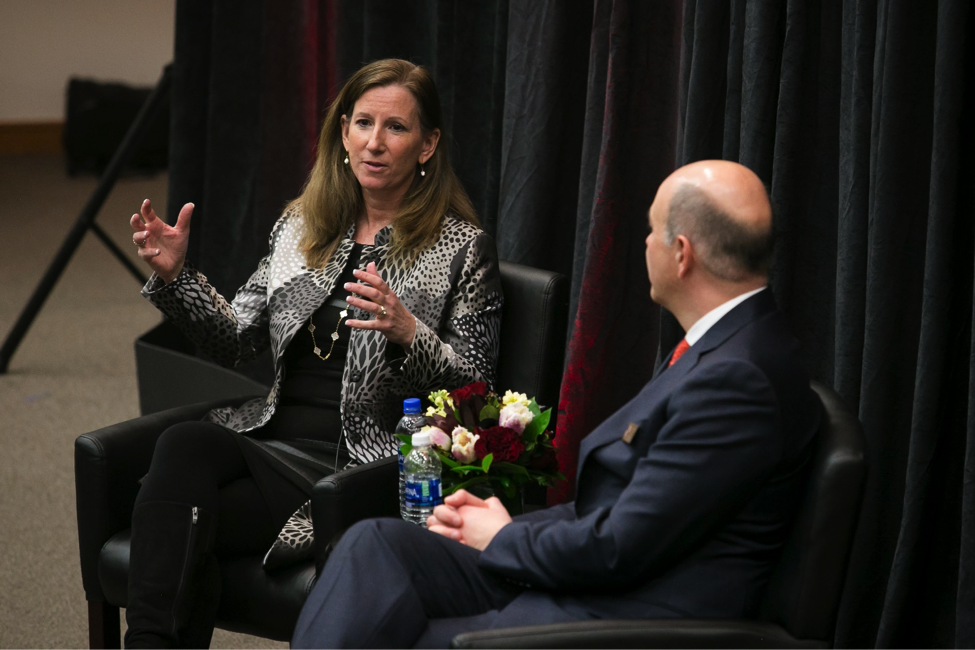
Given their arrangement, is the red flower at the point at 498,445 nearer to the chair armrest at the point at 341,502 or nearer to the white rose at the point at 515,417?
the white rose at the point at 515,417

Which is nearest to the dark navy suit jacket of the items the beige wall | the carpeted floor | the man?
the man

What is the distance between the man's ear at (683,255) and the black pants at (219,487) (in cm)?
99

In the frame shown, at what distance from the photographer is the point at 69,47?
365 inches

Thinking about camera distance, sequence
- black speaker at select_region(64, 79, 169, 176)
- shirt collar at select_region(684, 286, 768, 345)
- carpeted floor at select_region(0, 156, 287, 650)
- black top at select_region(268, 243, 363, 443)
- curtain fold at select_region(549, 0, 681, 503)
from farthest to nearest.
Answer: black speaker at select_region(64, 79, 169, 176) < carpeted floor at select_region(0, 156, 287, 650) < curtain fold at select_region(549, 0, 681, 503) < black top at select_region(268, 243, 363, 443) < shirt collar at select_region(684, 286, 768, 345)

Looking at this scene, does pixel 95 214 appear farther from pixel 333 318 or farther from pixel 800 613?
pixel 800 613

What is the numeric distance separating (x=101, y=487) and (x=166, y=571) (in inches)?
11.8

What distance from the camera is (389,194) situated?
7.77 ft

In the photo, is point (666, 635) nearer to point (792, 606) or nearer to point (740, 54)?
point (792, 606)

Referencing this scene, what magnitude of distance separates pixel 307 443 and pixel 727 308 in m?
1.10

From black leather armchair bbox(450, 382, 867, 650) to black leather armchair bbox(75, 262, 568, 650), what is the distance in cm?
58

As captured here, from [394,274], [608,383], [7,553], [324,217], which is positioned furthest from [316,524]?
[7,553]

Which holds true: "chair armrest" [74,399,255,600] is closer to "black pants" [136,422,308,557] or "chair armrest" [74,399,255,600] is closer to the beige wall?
"black pants" [136,422,308,557]

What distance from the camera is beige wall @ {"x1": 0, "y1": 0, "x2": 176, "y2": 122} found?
29.8ft

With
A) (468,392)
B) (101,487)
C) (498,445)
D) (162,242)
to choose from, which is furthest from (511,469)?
(162,242)
